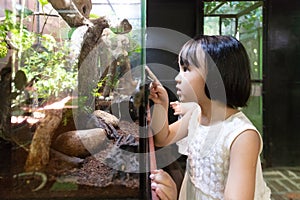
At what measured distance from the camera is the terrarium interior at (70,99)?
63cm

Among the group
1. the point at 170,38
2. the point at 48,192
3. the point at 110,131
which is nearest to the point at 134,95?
the point at 110,131

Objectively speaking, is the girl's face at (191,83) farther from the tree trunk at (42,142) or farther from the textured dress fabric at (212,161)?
the tree trunk at (42,142)

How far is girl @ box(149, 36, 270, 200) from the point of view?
2.05 ft

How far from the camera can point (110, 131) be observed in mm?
759

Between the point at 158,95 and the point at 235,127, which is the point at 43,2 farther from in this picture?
the point at 235,127

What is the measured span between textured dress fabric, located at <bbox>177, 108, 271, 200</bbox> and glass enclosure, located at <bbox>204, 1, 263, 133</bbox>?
245cm

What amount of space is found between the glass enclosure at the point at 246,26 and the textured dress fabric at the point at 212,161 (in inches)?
96.4

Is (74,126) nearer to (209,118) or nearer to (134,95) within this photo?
(134,95)

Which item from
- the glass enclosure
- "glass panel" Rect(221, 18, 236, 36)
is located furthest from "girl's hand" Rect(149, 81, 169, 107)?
"glass panel" Rect(221, 18, 236, 36)

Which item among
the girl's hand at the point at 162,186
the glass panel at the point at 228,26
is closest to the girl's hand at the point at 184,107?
the girl's hand at the point at 162,186

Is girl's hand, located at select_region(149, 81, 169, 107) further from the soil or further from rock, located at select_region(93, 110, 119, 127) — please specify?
the soil

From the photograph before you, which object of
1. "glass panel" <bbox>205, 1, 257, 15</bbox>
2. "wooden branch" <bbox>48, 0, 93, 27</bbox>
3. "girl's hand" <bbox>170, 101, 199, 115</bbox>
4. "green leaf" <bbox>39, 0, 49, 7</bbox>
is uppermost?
"glass panel" <bbox>205, 1, 257, 15</bbox>

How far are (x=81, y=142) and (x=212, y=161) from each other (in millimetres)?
285

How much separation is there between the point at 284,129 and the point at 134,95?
2864mm
